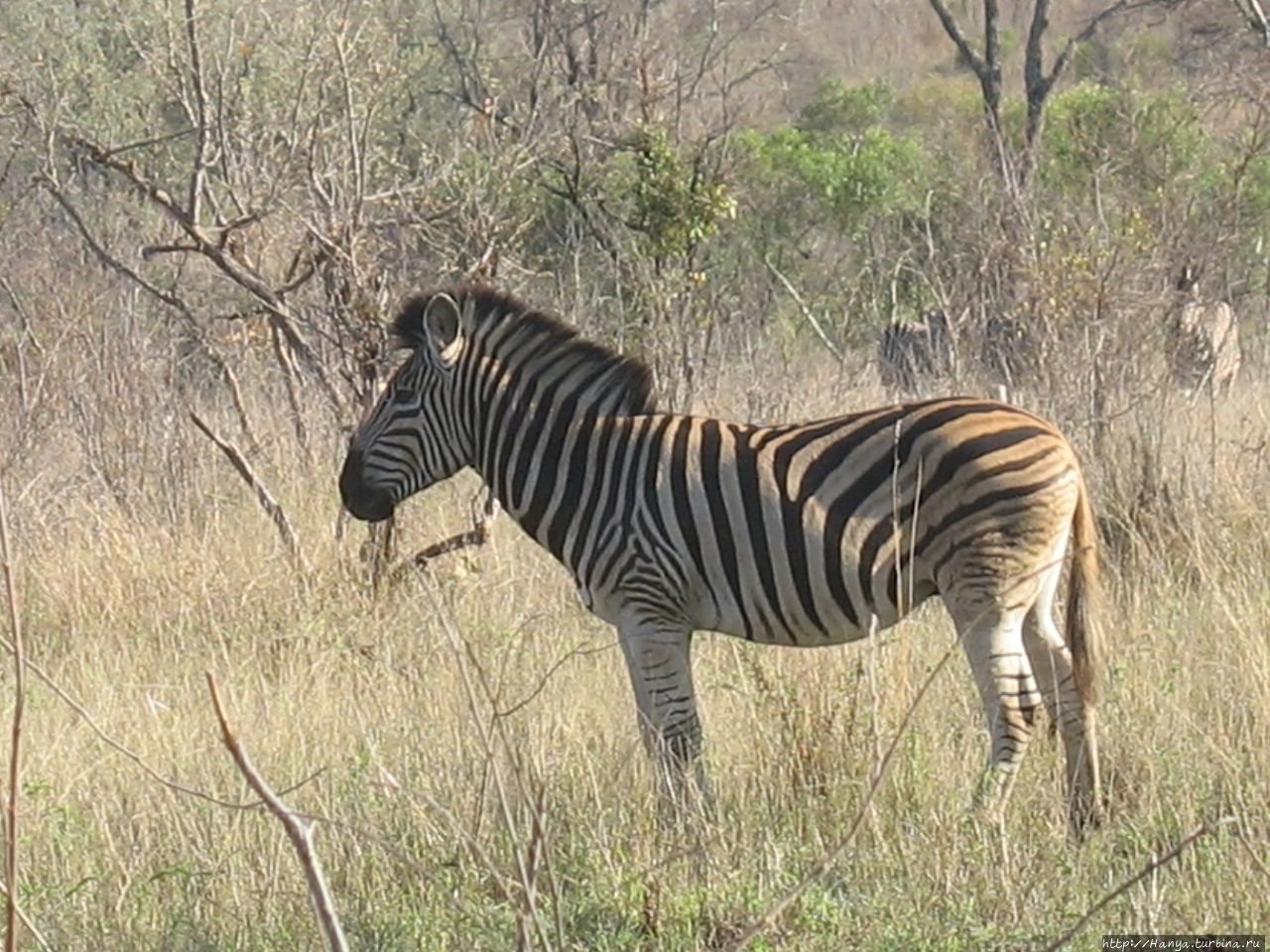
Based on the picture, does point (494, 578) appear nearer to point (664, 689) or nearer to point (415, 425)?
point (415, 425)

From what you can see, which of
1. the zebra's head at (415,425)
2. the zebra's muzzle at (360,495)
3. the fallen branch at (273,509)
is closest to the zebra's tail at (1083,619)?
the zebra's head at (415,425)

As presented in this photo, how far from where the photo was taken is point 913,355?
957 centimetres

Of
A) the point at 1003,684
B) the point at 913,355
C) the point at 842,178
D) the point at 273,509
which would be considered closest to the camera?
the point at 1003,684

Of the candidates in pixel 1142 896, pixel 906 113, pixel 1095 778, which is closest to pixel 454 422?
pixel 1095 778

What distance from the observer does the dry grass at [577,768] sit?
4.02 m

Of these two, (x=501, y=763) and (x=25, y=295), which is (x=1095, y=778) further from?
(x=25, y=295)

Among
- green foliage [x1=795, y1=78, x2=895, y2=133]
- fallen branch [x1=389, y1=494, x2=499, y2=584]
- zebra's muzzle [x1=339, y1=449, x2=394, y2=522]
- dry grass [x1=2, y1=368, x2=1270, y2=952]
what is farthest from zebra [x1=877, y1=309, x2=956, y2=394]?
green foliage [x1=795, y1=78, x2=895, y2=133]

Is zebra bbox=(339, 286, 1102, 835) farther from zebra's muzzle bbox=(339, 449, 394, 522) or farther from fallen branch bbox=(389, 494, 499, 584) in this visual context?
fallen branch bbox=(389, 494, 499, 584)

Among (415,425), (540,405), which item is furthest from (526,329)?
(415,425)

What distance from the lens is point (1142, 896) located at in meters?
3.79

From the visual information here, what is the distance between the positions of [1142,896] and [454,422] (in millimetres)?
2734

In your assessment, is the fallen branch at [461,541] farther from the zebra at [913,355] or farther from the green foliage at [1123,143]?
the green foliage at [1123,143]

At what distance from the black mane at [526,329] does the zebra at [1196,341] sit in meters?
3.40

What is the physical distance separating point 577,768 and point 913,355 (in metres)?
4.98
